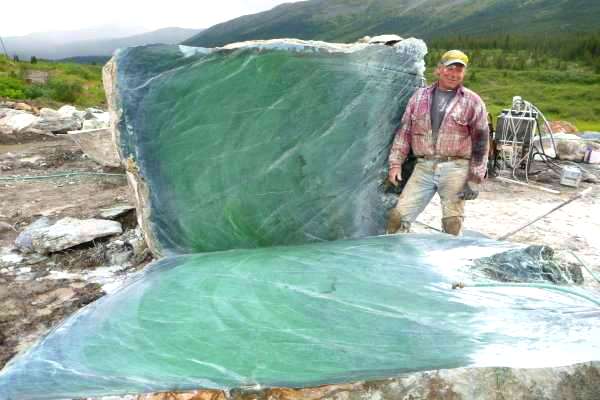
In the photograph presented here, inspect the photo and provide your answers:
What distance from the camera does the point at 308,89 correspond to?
2.97 metres

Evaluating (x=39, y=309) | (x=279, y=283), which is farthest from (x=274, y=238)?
(x=39, y=309)

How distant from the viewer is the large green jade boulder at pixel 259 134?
2.75 m

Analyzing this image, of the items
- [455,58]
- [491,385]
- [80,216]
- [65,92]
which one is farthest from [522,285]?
[65,92]

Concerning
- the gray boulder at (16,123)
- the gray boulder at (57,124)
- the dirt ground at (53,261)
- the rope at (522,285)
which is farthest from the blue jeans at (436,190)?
the gray boulder at (16,123)

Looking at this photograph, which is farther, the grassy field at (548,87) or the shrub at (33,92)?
the grassy field at (548,87)

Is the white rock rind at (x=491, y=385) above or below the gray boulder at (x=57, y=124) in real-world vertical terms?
above

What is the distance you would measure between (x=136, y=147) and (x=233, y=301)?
111cm

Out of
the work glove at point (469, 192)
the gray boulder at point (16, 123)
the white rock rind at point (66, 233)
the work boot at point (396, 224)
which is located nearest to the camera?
the work glove at point (469, 192)

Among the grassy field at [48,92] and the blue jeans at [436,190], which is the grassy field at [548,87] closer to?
the grassy field at [48,92]

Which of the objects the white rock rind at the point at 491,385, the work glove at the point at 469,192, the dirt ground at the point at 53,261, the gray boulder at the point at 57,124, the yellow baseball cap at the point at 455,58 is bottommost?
the dirt ground at the point at 53,261

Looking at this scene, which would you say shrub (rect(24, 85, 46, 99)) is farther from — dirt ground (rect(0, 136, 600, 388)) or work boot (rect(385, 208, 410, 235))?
work boot (rect(385, 208, 410, 235))

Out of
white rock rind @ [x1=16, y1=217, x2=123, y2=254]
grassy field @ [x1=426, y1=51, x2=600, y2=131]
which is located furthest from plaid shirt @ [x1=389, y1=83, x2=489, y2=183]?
grassy field @ [x1=426, y1=51, x2=600, y2=131]

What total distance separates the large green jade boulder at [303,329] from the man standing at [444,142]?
69cm

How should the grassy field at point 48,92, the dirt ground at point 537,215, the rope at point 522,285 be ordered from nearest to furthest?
the rope at point 522,285, the dirt ground at point 537,215, the grassy field at point 48,92
